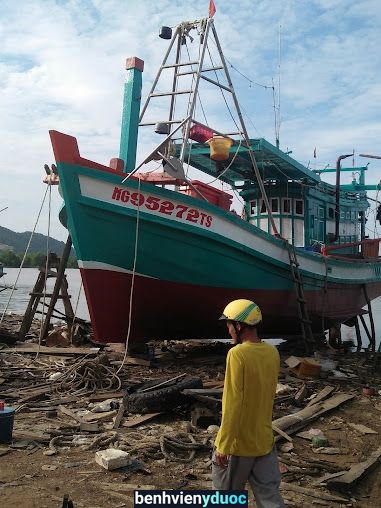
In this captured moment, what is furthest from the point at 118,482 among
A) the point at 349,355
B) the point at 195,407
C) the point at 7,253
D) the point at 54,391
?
the point at 7,253

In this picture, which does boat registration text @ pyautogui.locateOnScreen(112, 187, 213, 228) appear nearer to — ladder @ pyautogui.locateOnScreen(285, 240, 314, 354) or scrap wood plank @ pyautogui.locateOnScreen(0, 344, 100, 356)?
ladder @ pyautogui.locateOnScreen(285, 240, 314, 354)

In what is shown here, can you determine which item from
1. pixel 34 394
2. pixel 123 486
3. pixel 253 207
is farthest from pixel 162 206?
pixel 253 207

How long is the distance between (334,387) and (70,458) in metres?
5.01

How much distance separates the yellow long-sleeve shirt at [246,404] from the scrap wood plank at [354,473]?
1722mm

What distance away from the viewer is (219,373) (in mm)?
8977

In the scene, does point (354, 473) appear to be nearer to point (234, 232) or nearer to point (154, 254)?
point (154, 254)

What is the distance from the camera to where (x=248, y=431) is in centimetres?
299

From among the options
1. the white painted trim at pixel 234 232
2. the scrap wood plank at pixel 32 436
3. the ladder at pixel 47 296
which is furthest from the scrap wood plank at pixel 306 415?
the ladder at pixel 47 296

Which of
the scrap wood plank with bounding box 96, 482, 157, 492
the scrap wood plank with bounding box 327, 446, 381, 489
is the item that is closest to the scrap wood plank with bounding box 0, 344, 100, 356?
the scrap wood plank with bounding box 96, 482, 157, 492

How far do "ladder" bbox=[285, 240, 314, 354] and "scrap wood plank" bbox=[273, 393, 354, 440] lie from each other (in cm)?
351

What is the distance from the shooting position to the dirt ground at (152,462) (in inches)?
160

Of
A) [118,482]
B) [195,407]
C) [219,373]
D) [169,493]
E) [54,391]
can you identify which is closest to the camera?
[169,493]

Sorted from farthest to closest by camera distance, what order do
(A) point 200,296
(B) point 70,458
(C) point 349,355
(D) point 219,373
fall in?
(C) point 349,355 < (A) point 200,296 < (D) point 219,373 < (B) point 70,458

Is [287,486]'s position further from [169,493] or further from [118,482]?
[169,493]
